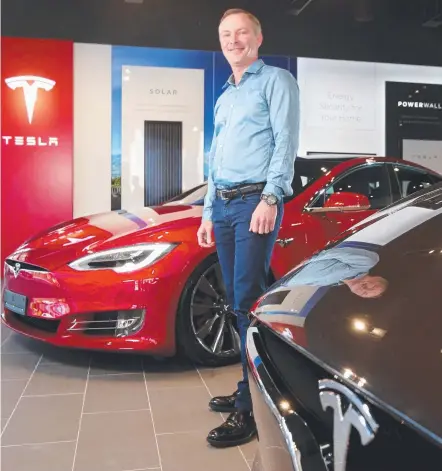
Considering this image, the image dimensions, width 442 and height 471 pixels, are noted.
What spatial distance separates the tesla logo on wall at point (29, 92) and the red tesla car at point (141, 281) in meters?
3.04

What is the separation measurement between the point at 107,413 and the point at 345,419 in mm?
1656

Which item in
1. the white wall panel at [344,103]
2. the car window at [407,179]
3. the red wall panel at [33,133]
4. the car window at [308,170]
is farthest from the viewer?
the white wall panel at [344,103]

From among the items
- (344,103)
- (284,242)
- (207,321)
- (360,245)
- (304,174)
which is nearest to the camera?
(360,245)

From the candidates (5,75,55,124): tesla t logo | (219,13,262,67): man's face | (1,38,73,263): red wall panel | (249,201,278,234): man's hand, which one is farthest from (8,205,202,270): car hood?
(5,75,55,124): tesla t logo

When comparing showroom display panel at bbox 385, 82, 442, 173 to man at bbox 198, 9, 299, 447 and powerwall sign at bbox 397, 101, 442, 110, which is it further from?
man at bbox 198, 9, 299, 447

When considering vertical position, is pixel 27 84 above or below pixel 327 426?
above

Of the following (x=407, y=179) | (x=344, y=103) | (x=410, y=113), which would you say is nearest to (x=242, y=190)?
(x=407, y=179)

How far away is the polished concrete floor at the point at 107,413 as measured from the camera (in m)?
1.71

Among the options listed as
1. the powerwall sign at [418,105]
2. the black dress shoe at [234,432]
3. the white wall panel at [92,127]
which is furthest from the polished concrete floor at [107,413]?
the powerwall sign at [418,105]

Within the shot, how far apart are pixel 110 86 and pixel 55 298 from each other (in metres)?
3.88

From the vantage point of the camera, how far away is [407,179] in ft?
11.3

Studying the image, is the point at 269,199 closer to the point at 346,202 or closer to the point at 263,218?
the point at 263,218

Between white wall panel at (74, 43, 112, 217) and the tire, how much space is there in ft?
11.4

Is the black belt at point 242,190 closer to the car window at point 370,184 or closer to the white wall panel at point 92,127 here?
the car window at point 370,184
